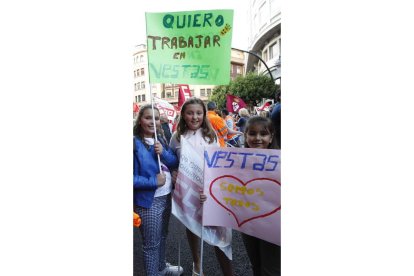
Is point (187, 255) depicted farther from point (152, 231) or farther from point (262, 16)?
point (262, 16)

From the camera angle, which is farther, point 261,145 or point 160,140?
point 160,140

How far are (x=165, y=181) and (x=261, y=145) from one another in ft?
2.00

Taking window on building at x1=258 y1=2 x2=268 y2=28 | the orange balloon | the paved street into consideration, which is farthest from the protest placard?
window on building at x1=258 y1=2 x2=268 y2=28

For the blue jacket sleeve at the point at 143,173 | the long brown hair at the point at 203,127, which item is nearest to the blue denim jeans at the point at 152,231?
the blue jacket sleeve at the point at 143,173

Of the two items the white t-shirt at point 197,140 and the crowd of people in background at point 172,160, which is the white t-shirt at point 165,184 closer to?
the crowd of people in background at point 172,160

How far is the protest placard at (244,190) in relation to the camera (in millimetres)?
1723

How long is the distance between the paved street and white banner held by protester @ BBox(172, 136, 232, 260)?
0.06 metres

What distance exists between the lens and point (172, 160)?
1908 millimetres

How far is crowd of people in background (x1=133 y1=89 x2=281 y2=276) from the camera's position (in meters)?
1.74

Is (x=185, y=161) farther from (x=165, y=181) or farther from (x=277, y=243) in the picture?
(x=277, y=243)

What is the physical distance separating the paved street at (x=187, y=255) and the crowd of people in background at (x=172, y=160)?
0.05 meters

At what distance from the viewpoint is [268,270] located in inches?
68.5

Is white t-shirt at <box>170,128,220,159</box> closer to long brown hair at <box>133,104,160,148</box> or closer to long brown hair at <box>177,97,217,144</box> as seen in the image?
long brown hair at <box>177,97,217,144</box>
